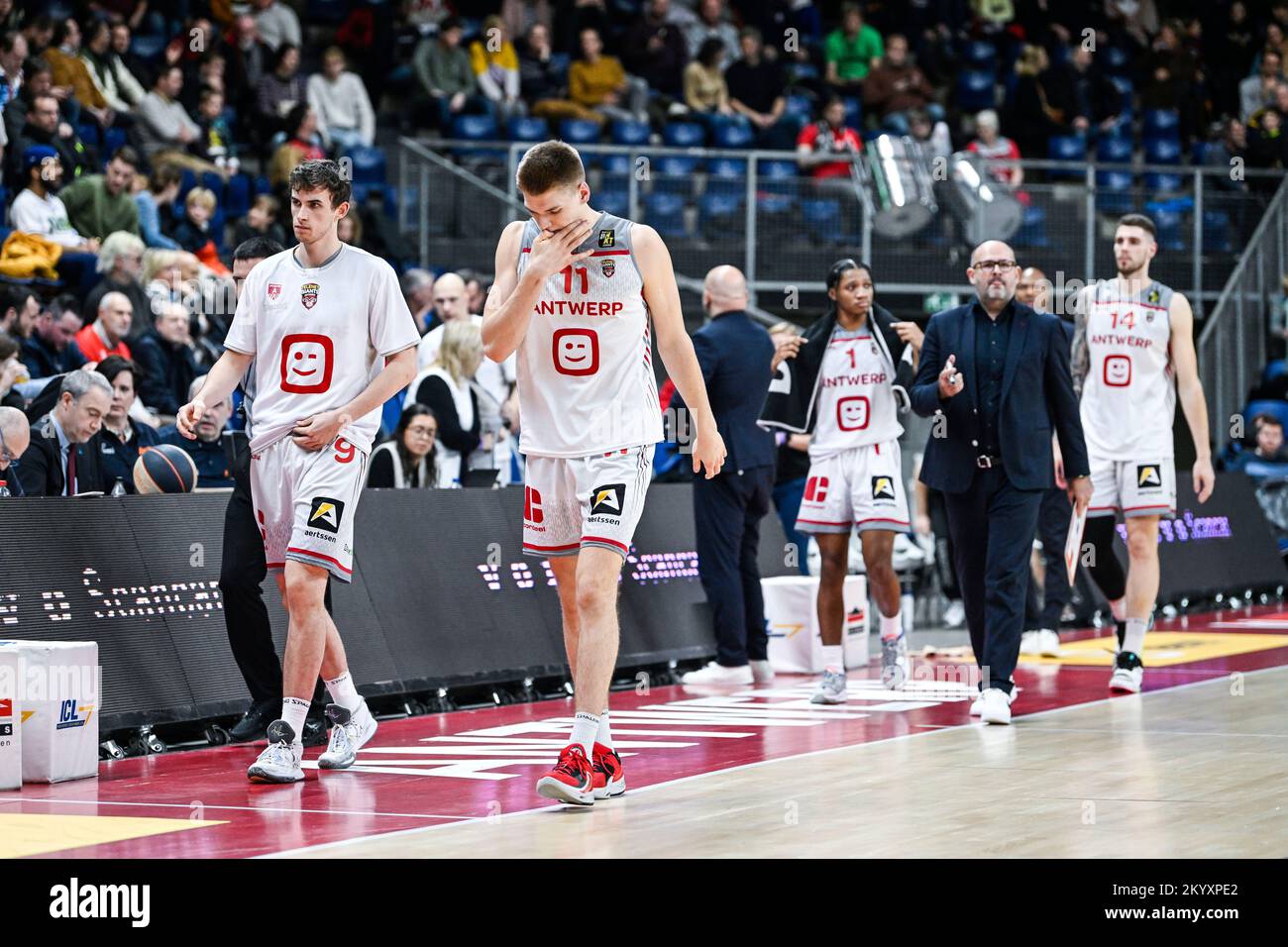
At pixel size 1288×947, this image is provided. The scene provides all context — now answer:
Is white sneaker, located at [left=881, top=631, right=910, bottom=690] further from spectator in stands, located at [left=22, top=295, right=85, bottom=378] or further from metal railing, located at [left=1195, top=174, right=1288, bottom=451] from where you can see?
metal railing, located at [left=1195, top=174, right=1288, bottom=451]

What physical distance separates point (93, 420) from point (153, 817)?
3.28 metres

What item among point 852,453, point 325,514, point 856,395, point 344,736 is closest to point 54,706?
point 344,736

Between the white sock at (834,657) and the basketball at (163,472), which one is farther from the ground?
the basketball at (163,472)

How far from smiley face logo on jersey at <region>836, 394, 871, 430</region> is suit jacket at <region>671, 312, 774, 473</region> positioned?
92 cm

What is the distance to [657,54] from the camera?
2166 centimetres

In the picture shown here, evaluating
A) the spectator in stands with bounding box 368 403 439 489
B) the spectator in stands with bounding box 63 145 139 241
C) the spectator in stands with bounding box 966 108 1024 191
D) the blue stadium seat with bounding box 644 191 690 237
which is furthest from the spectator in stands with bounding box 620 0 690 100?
the spectator in stands with bounding box 368 403 439 489

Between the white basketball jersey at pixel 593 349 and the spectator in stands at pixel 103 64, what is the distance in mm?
11054

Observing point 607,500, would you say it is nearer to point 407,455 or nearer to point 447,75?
point 407,455

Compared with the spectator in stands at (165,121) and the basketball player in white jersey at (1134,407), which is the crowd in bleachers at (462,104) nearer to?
the spectator in stands at (165,121)

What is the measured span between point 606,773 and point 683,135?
14809 millimetres

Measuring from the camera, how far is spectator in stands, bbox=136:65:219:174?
17.0m

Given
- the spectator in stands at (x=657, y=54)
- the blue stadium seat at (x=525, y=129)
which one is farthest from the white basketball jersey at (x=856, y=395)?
the spectator in stands at (x=657, y=54)

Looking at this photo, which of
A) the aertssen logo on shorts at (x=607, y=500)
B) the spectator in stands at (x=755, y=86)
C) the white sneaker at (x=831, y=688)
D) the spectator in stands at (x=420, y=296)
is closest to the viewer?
the aertssen logo on shorts at (x=607, y=500)

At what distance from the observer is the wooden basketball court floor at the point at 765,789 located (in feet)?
19.4
